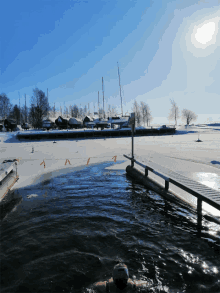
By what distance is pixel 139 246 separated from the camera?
11.1 feet

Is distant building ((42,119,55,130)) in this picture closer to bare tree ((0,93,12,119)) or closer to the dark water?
bare tree ((0,93,12,119))

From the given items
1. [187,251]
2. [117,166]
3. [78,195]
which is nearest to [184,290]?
[187,251]

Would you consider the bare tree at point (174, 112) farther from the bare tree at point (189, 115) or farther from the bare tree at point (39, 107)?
the bare tree at point (39, 107)

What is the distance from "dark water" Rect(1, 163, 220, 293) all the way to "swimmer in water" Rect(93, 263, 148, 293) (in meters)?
0.20

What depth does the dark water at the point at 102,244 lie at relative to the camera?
2.65 metres

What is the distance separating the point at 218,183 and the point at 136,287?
5.21 m

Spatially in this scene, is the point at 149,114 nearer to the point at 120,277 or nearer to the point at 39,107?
the point at 39,107

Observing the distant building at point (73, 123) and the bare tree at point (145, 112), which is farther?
the bare tree at point (145, 112)

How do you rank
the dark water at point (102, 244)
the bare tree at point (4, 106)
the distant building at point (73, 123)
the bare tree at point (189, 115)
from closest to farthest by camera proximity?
the dark water at point (102, 244) < the distant building at point (73, 123) < the bare tree at point (4, 106) < the bare tree at point (189, 115)

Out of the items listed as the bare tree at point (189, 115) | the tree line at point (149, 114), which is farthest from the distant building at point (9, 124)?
the bare tree at point (189, 115)

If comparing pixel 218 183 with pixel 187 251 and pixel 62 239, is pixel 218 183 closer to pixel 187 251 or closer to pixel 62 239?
pixel 187 251

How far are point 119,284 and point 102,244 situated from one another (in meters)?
1.15

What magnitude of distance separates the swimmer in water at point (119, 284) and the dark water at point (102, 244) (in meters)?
0.20

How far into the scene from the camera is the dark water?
265 cm
